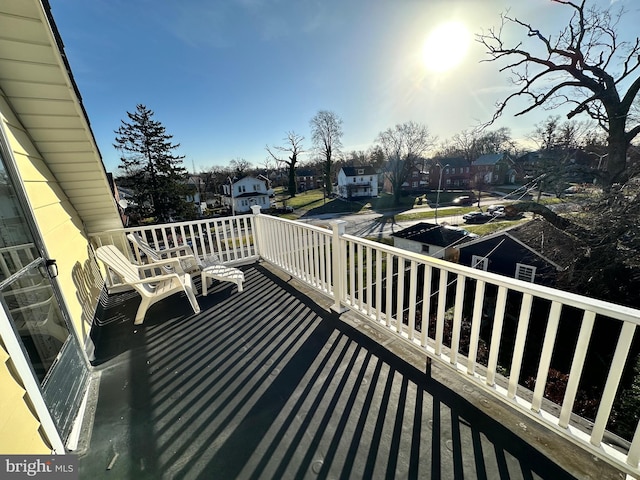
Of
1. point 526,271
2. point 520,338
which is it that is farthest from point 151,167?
point 526,271

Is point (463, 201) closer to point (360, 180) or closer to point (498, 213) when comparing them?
point (498, 213)

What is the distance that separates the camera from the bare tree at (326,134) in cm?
2666

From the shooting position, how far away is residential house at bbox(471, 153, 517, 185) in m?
32.7

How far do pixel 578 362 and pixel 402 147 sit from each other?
1162 inches

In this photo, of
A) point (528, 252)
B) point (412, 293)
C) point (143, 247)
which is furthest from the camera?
point (528, 252)

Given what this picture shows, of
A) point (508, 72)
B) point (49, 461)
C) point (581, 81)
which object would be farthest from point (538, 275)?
point (49, 461)

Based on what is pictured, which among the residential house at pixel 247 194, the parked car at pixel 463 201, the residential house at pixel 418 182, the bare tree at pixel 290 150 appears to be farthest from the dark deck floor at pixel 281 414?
the residential house at pixel 418 182

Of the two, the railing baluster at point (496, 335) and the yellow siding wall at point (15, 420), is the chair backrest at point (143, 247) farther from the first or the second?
the railing baluster at point (496, 335)

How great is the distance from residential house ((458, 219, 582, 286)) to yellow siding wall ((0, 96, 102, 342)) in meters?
11.0

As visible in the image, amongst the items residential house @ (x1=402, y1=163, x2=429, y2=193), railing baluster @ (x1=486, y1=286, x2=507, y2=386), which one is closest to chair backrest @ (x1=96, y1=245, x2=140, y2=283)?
railing baluster @ (x1=486, y1=286, x2=507, y2=386)

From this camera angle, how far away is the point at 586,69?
8.41 metres

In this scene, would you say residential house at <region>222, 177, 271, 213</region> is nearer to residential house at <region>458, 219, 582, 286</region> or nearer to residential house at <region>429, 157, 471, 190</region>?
residential house at <region>458, 219, 582, 286</region>

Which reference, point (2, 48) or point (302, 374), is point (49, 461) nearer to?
point (302, 374)

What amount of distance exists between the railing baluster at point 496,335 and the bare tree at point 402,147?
27.9m
